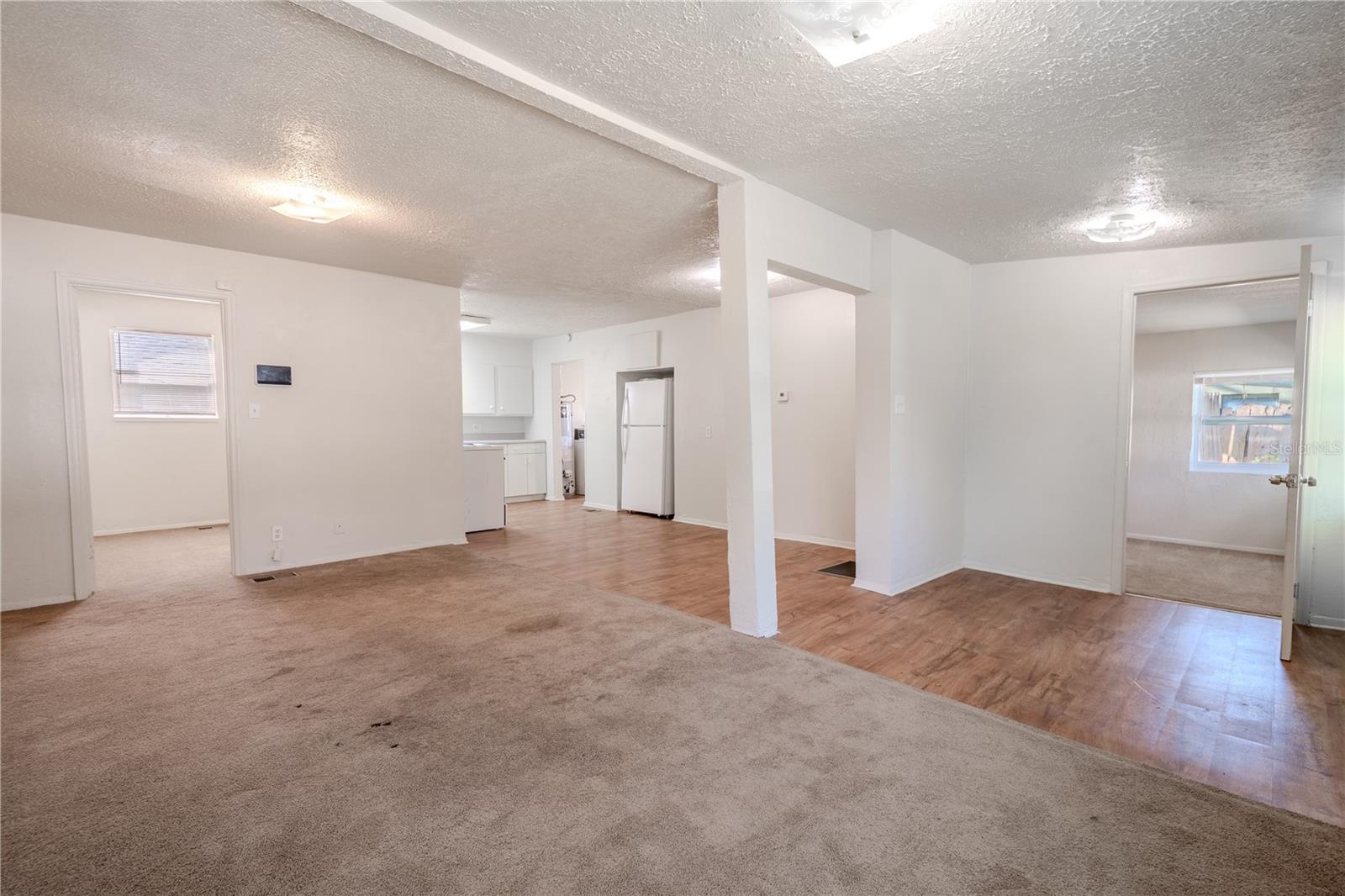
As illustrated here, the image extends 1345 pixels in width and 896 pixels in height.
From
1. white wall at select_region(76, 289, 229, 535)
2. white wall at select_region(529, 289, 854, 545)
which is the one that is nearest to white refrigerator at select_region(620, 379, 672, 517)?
white wall at select_region(529, 289, 854, 545)

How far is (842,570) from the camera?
14.6 feet

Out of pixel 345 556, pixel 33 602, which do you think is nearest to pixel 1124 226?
pixel 345 556

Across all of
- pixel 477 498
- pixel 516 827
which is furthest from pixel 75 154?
pixel 477 498

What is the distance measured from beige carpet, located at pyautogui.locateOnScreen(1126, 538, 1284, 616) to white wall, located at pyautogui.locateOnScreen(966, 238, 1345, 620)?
39 centimetres

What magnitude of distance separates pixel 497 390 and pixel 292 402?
12.4 feet

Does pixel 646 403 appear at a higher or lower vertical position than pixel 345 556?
higher

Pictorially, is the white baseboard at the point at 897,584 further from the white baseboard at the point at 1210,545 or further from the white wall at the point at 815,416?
the white baseboard at the point at 1210,545

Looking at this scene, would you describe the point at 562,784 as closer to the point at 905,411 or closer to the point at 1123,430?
the point at 905,411

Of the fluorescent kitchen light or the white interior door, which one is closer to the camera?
the white interior door

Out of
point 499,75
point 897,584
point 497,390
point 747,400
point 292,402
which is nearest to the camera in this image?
point 499,75

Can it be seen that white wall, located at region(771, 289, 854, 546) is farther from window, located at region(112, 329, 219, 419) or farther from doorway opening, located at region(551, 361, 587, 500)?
window, located at region(112, 329, 219, 419)

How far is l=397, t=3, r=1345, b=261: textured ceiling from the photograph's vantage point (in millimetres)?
1732

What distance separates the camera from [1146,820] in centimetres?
165

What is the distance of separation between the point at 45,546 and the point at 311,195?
2875 mm
